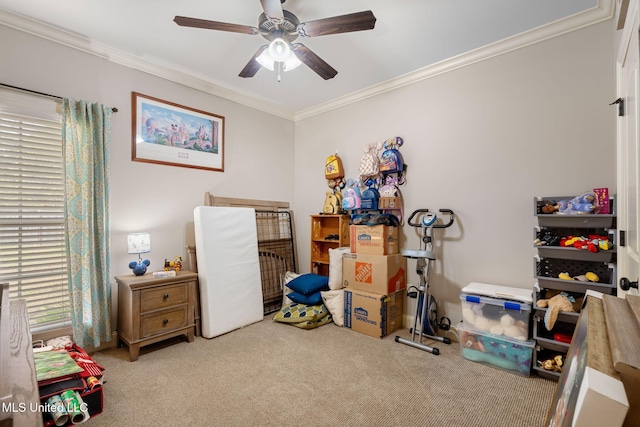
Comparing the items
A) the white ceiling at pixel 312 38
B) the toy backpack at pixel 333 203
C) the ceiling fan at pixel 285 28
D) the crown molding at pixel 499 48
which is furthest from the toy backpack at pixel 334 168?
the ceiling fan at pixel 285 28

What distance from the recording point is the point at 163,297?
2664 mm

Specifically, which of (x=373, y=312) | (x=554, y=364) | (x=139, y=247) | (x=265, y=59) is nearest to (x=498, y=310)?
(x=554, y=364)

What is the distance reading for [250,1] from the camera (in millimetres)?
2088

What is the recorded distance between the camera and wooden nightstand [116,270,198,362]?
2.48m

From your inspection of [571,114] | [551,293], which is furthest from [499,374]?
[571,114]

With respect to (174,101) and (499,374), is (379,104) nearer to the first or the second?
(174,101)

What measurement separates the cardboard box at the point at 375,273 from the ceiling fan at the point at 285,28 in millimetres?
1873

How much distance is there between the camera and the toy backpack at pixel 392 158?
3.23 metres

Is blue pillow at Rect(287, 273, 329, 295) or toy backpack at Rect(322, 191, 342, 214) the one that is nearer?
blue pillow at Rect(287, 273, 329, 295)

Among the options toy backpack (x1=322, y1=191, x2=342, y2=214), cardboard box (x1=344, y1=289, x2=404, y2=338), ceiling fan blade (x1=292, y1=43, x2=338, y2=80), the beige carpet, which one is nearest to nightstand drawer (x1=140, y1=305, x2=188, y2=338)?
the beige carpet

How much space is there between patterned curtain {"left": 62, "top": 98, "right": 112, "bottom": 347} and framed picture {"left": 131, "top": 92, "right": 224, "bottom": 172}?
0.32 m

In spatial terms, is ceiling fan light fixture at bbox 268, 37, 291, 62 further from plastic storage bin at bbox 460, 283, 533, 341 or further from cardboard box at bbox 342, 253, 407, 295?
plastic storage bin at bbox 460, 283, 533, 341

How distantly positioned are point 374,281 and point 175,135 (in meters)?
2.67

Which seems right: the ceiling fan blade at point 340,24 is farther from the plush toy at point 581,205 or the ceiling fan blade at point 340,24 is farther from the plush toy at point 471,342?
the plush toy at point 471,342
